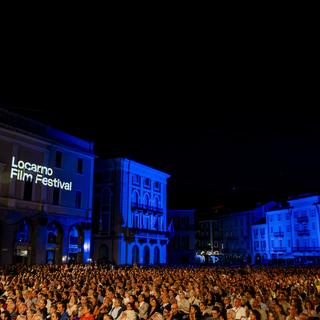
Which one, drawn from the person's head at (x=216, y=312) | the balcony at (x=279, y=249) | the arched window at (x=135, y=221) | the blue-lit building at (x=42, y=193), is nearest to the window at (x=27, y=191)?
the blue-lit building at (x=42, y=193)

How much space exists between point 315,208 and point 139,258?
104ft

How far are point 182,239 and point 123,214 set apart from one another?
38.4m

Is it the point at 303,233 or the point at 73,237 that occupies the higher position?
the point at 303,233

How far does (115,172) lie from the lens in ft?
206

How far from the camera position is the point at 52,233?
46281mm

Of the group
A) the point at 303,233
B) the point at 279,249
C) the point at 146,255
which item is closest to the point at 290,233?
the point at 303,233

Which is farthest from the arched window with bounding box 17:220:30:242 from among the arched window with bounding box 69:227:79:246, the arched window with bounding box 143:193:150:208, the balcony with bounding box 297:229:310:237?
the balcony with bounding box 297:229:310:237

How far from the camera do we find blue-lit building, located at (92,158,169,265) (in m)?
61.2

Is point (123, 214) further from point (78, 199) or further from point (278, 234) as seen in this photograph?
point (278, 234)

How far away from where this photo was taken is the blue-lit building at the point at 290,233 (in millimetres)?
71875

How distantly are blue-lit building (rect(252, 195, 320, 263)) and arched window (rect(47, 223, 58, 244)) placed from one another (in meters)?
45.0

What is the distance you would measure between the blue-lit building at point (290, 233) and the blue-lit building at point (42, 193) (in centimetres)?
4134

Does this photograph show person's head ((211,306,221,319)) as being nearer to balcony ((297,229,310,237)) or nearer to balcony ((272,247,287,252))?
balcony ((297,229,310,237))

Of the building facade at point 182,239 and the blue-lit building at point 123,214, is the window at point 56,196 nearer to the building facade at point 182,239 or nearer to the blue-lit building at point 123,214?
the blue-lit building at point 123,214
